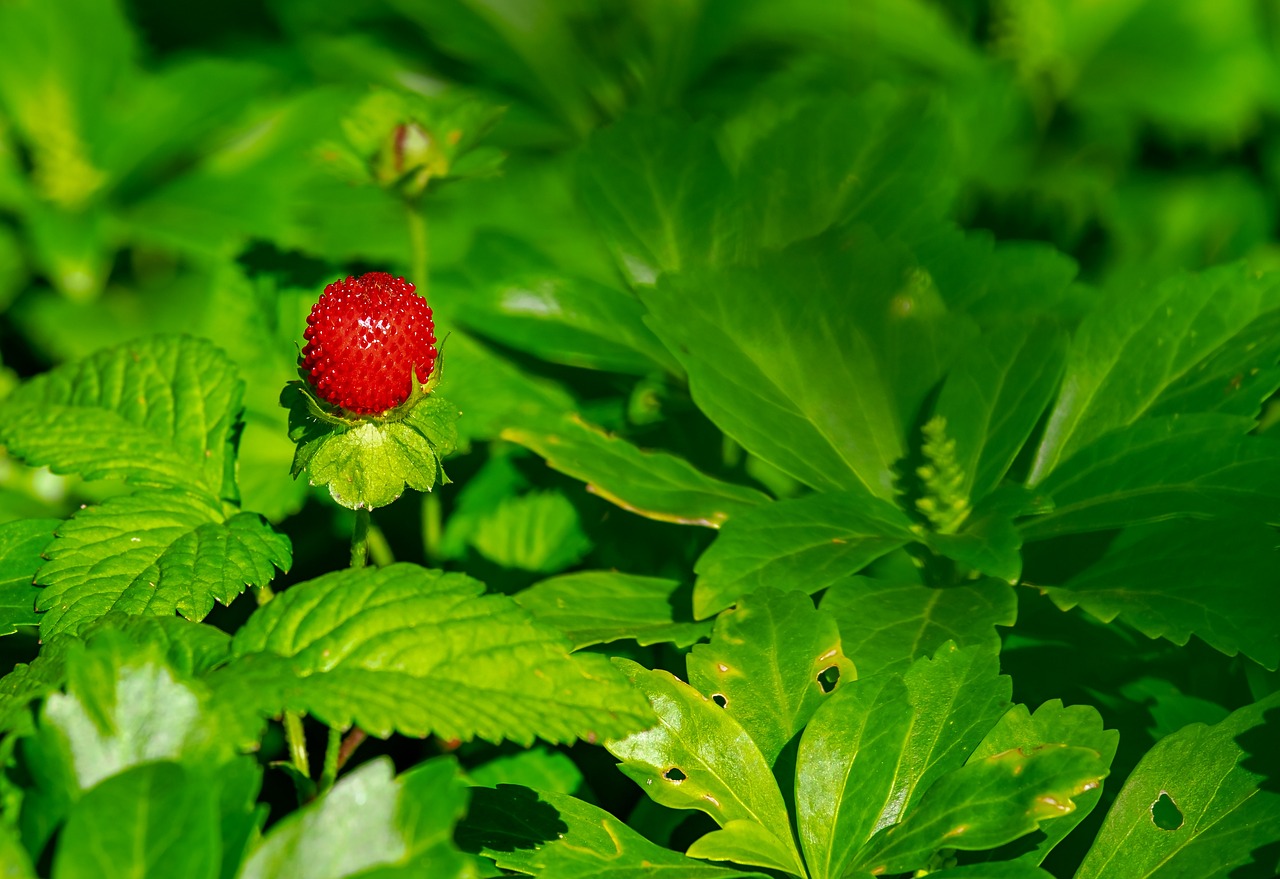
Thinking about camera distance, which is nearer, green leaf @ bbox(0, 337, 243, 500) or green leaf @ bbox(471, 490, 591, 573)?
green leaf @ bbox(0, 337, 243, 500)

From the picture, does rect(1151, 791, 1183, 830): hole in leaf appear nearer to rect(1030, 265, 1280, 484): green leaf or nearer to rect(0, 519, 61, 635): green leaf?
rect(1030, 265, 1280, 484): green leaf

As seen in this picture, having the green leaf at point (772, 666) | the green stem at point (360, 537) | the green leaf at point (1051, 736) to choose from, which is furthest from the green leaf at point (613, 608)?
the green leaf at point (1051, 736)

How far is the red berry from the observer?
0.89 m

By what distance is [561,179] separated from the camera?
2.13 meters

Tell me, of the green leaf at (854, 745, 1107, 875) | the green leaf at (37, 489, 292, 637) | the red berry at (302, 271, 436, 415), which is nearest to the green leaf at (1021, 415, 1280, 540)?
the green leaf at (854, 745, 1107, 875)

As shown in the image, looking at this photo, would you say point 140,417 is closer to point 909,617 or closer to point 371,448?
point 371,448

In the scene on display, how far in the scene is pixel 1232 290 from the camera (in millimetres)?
1152

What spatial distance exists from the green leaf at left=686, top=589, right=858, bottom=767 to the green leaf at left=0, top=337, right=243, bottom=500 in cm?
48

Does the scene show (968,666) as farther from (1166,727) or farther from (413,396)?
(413,396)

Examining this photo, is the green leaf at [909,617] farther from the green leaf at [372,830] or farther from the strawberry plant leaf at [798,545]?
the green leaf at [372,830]

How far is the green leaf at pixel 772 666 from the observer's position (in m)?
0.96

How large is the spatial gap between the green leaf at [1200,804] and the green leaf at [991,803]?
9cm

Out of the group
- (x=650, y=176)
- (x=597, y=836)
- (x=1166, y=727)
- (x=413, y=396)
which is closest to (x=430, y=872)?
(x=597, y=836)

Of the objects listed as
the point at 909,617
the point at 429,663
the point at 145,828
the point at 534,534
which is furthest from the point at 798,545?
the point at 145,828
